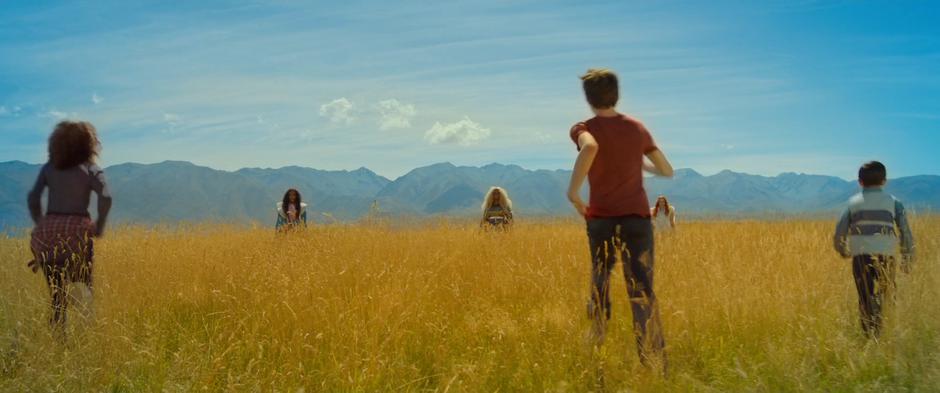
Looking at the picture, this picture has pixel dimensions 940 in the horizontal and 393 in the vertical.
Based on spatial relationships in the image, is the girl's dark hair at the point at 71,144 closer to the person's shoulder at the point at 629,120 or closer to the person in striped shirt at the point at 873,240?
the person's shoulder at the point at 629,120

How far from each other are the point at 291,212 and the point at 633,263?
673cm

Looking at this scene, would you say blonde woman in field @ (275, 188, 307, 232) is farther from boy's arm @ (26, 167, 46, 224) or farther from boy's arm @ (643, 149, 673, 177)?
boy's arm @ (643, 149, 673, 177)

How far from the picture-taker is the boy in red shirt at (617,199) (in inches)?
148

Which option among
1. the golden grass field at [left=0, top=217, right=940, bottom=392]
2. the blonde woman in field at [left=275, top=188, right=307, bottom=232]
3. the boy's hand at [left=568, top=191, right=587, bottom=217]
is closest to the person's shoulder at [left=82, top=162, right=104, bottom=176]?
the golden grass field at [left=0, top=217, right=940, bottom=392]

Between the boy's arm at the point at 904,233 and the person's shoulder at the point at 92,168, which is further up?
the person's shoulder at the point at 92,168

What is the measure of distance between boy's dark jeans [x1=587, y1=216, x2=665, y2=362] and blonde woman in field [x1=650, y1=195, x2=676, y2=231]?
7.12 m

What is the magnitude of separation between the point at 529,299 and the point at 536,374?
1523mm

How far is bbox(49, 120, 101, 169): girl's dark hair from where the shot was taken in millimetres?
4570

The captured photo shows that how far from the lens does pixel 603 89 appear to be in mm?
3801

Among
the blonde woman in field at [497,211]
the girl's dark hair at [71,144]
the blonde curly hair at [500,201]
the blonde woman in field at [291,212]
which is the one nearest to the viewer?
the girl's dark hair at [71,144]

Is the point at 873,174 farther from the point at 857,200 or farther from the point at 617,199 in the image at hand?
the point at 617,199

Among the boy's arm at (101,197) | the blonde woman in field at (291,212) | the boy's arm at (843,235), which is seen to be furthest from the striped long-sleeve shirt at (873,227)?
the blonde woman in field at (291,212)

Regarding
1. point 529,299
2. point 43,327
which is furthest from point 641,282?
point 43,327

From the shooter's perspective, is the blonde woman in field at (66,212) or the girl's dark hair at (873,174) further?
the girl's dark hair at (873,174)
